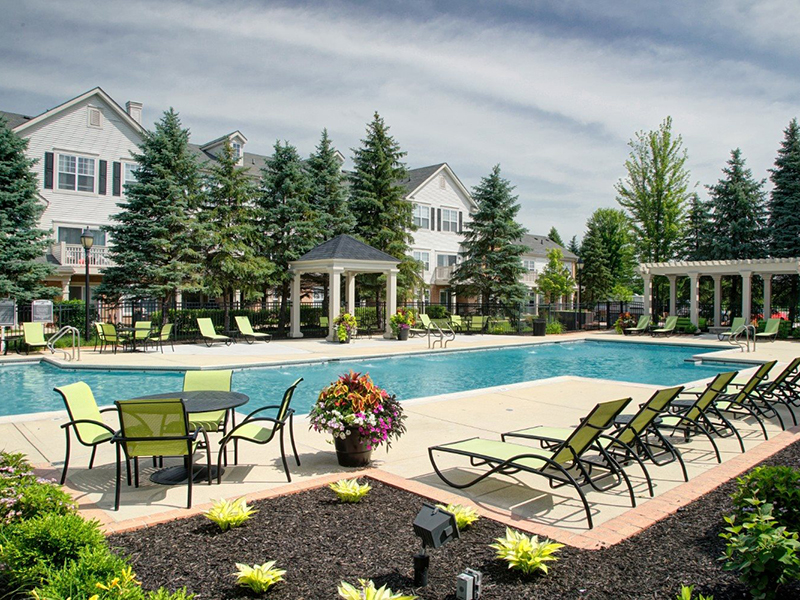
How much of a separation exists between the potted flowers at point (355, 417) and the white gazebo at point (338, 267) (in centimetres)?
1828

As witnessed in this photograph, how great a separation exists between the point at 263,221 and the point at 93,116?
10511mm

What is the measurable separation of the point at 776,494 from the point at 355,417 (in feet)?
11.6

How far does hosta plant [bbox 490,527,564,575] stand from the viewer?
3537 millimetres

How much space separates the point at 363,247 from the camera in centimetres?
2578

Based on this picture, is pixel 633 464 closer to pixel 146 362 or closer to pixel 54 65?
pixel 146 362

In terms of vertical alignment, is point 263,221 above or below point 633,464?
above

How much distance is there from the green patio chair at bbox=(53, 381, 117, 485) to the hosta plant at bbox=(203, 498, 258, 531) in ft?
5.51

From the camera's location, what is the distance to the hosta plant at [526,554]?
139 inches

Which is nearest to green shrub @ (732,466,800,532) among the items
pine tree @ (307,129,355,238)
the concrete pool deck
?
the concrete pool deck

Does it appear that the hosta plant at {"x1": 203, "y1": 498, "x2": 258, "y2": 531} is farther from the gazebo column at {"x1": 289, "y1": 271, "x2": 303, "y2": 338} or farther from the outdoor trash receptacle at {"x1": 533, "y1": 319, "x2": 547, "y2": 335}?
the outdoor trash receptacle at {"x1": 533, "y1": 319, "x2": 547, "y2": 335}

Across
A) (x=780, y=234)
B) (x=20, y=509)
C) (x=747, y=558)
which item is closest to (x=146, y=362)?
(x=20, y=509)

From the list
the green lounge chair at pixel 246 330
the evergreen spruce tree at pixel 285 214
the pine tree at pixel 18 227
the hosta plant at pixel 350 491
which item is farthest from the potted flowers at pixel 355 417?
the evergreen spruce tree at pixel 285 214

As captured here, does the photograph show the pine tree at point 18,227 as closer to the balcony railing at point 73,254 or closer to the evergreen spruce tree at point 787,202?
the balcony railing at point 73,254

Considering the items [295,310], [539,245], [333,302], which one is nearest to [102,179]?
[295,310]
